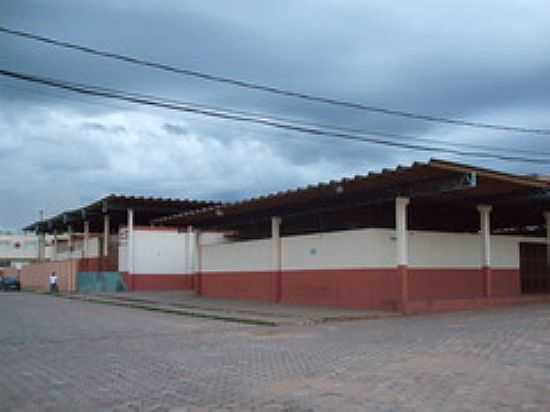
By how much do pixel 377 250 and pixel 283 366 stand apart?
11653 millimetres

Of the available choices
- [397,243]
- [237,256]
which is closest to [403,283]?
[397,243]

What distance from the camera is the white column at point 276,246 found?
27188 millimetres

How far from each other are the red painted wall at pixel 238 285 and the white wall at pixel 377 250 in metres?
0.51

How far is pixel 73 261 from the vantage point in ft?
140

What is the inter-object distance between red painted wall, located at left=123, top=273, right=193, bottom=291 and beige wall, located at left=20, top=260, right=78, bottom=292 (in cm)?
509

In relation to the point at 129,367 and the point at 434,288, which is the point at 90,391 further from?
the point at 434,288

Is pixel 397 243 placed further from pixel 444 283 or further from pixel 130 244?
pixel 130 244

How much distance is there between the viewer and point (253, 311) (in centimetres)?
2239

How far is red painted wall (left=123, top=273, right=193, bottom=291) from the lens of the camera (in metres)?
38.9

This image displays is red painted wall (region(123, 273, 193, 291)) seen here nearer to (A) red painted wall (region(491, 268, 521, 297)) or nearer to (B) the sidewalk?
(B) the sidewalk

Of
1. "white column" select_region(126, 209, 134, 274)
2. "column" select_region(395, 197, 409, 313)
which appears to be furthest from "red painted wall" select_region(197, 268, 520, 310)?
"white column" select_region(126, 209, 134, 274)

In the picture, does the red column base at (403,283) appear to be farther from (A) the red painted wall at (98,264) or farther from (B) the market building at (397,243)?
(A) the red painted wall at (98,264)

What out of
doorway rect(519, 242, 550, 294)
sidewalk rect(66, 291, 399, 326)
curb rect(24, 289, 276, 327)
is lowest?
curb rect(24, 289, 276, 327)

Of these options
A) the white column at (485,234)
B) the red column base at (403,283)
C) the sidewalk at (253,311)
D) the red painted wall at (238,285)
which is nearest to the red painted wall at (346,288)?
the red column base at (403,283)
